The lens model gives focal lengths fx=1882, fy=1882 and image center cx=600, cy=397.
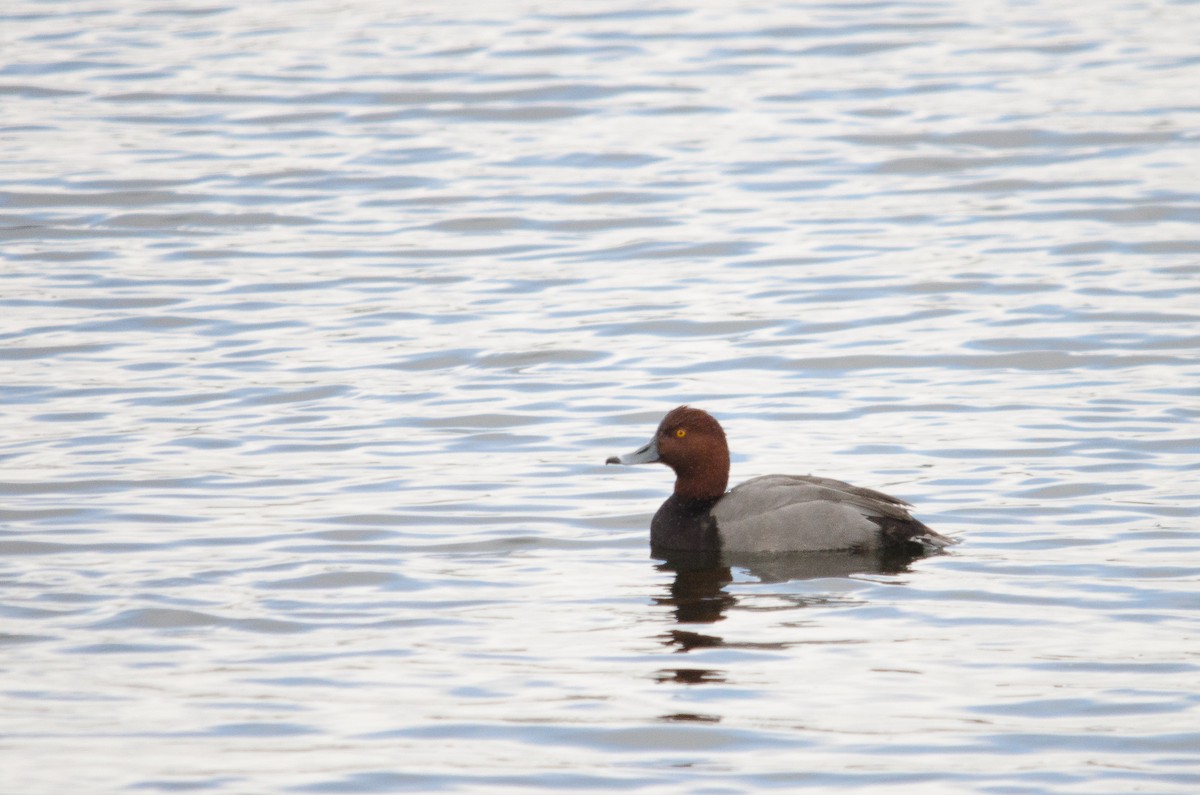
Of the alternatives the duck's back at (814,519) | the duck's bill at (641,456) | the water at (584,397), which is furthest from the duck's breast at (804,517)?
the duck's bill at (641,456)

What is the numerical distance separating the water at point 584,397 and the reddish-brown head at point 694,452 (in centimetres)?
45

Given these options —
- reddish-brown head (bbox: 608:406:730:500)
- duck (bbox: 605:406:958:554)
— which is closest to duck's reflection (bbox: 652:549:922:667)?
duck (bbox: 605:406:958:554)

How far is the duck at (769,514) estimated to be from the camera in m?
8.58

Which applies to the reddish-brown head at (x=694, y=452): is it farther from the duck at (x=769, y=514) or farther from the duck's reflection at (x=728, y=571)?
the duck's reflection at (x=728, y=571)

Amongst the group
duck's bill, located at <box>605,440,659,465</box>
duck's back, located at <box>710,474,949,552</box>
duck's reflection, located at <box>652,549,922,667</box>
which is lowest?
duck's reflection, located at <box>652,549,922,667</box>

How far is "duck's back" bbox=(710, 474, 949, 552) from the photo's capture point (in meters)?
8.57

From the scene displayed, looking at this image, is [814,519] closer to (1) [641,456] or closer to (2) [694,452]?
(2) [694,452]

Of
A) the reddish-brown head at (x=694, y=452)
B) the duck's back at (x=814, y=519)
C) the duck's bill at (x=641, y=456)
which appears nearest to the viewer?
the duck's back at (x=814, y=519)

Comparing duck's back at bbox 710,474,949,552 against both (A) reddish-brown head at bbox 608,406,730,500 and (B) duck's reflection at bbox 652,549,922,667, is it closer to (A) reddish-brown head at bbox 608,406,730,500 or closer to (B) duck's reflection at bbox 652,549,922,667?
(B) duck's reflection at bbox 652,549,922,667

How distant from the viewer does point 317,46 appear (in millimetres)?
24625

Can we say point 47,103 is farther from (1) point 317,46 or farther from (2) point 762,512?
(2) point 762,512

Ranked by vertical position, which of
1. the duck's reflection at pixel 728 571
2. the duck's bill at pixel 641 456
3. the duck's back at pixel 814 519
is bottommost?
the duck's reflection at pixel 728 571

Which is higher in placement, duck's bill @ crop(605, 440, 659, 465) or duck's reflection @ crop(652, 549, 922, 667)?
duck's bill @ crop(605, 440, 659, 465)

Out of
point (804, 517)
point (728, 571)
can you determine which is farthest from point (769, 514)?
point (728, 571)
